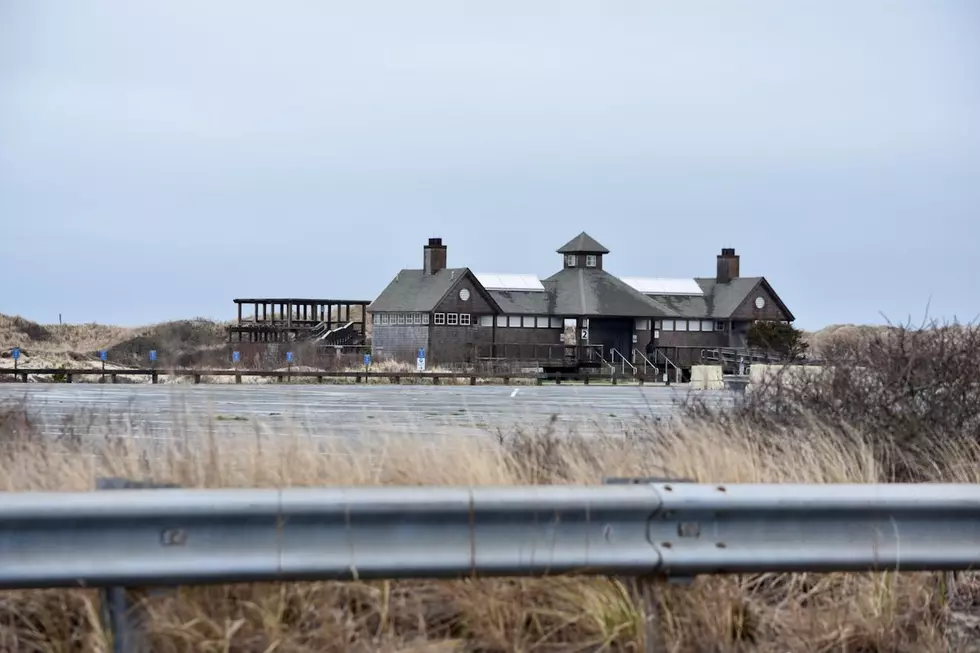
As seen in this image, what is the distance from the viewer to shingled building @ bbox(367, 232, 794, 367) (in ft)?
223

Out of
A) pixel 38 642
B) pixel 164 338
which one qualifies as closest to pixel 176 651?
pixel 38 642

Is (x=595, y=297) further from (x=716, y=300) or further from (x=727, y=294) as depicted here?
(x=727, y=294)

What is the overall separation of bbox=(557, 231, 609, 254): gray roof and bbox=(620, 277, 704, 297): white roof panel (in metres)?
2.95

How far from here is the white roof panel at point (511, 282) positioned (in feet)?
242

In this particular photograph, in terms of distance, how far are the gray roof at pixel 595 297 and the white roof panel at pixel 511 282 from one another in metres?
0.87

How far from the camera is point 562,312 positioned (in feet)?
235

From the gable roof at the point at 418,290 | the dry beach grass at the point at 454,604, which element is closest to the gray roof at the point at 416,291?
the gable roof at the point at 418,290

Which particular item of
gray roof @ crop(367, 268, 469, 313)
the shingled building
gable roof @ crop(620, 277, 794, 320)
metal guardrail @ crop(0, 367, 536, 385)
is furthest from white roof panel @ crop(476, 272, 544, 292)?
metal guardrail @ crop(0, 367, 536, 385)

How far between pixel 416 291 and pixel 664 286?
18.7m

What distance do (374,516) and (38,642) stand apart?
1.66m

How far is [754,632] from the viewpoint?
5266 millimetres

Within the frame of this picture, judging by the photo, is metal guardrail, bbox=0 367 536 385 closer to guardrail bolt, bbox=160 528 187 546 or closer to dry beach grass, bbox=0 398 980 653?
dry beach grass, bbox=0 398 980 653

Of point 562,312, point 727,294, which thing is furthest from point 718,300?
point 562,312

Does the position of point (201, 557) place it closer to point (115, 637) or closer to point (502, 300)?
point (115, 637)
